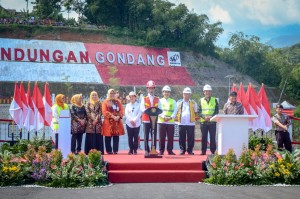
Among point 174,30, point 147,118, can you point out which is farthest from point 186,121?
point 174,30

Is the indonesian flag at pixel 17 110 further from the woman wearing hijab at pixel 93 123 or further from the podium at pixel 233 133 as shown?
the podium at pixel 233 133

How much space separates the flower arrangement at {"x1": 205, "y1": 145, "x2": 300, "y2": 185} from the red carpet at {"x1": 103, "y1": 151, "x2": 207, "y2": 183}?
34 cm

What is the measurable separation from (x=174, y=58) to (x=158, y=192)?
121ft

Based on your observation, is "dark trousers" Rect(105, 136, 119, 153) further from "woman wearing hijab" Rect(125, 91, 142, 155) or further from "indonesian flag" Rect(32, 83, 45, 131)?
"indonesian flag" Rect(32, 83, 45, 131)

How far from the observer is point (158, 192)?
6840mm

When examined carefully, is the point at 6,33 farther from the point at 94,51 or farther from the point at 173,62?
the point at 173,62

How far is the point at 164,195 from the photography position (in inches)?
260

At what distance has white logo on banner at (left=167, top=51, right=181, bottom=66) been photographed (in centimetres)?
4274

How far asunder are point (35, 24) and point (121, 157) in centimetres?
3481

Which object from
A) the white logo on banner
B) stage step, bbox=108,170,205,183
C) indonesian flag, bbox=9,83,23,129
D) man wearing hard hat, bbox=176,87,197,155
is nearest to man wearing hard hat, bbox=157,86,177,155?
man wearing hard hat, bbox=176,87,197,155

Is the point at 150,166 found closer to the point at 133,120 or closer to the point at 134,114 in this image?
the point at 133,120

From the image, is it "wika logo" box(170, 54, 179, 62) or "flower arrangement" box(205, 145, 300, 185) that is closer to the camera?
"flower arrangement" box(205, 145, 300, 185)

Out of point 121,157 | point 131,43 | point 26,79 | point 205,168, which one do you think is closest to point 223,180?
point 205,168

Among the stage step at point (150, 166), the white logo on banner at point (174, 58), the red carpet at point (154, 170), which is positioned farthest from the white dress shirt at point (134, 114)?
the white logo on banner at point (174, 58)
